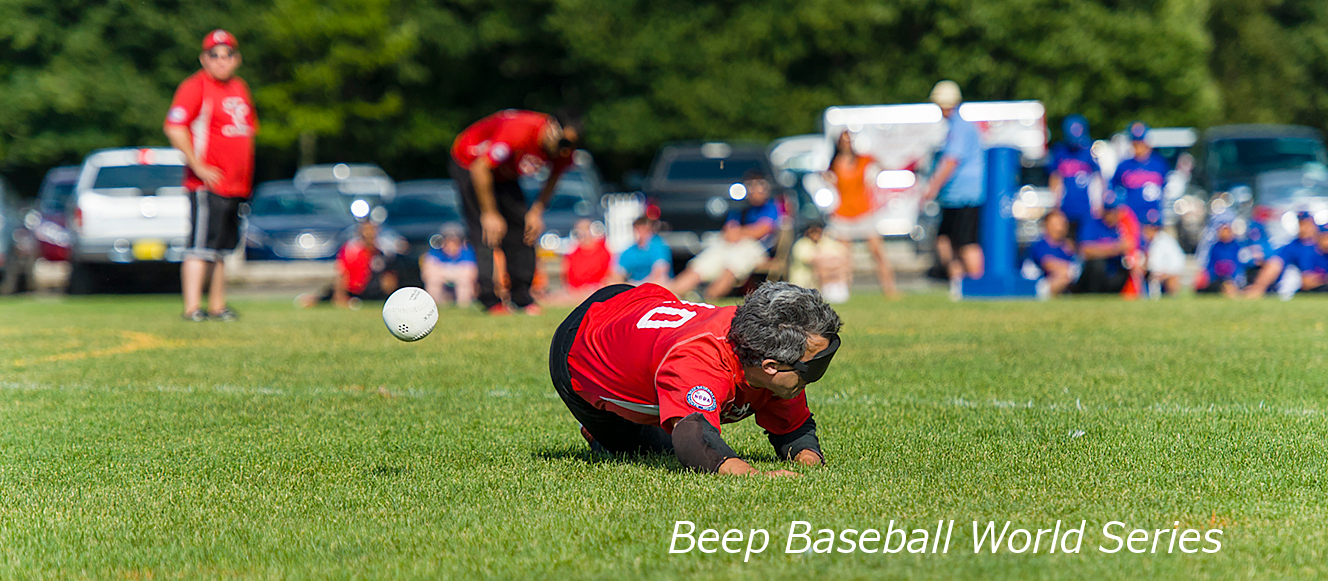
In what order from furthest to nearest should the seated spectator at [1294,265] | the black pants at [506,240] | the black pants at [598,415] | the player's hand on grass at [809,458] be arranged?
1. the seated spectator at [1294,265]
2. the black pants at [506,240]
3. the black pants at [598,415]
4. the player's hand on grass at [809,458]

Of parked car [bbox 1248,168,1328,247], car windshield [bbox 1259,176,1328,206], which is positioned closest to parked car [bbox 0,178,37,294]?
parked car [bbox 1248,168,1328,247]

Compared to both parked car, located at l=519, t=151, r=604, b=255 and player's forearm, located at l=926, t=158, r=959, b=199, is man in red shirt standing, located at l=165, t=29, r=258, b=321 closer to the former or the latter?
player's forearm, located at l=926, t=158, r=959, b=199

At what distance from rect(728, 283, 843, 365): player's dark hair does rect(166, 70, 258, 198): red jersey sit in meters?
7.34

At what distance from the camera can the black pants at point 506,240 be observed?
35.4 ft

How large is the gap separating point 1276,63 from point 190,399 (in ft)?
150

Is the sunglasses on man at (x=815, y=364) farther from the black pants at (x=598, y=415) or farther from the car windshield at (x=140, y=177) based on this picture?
the car windshield at (x=140, y=177)

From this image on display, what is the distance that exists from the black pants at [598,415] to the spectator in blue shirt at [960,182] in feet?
30.9

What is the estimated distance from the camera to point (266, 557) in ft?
10.2

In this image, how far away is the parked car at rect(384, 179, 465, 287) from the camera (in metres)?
18.2

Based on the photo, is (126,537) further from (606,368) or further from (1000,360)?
(1000,360)

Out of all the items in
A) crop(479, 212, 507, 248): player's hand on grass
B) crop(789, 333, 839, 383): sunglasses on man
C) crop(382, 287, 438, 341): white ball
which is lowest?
crop(789, 333, 839, 383): sunglasses on man

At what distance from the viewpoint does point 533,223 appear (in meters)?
10.7

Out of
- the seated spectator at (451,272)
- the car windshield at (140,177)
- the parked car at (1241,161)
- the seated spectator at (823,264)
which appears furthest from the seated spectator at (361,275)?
the parked car at (1241,161)

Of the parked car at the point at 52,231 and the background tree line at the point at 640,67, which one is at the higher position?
the background tree line at the point at 640,67
